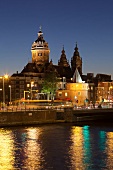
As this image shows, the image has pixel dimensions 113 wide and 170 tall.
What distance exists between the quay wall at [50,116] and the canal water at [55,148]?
16.1 feet

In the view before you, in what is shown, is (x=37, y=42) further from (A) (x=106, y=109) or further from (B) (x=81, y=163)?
(B) (x=81, y=163)

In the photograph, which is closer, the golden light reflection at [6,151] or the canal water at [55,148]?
the golden light reflection at [6,151]

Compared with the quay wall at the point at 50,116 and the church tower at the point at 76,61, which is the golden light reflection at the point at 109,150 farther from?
the church tower at the point at 76,61

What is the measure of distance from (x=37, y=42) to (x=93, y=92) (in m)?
34.5

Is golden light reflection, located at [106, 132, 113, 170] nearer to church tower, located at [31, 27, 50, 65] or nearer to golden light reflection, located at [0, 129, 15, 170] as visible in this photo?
golden light reflection, located at [0, 129, 15, 170]

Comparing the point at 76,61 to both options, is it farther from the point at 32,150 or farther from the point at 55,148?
the point at 32,150

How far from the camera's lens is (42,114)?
82125 millimetres

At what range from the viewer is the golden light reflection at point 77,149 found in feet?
145

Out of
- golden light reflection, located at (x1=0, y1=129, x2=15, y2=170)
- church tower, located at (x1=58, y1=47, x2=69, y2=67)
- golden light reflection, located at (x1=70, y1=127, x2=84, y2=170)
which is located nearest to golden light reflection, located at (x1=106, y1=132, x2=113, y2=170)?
golden light reflection, located at (x1=70, y1=127, x2=84, y2=170)

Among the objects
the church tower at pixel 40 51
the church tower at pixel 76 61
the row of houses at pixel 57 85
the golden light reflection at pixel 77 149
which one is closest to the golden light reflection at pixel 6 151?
the golden light reflection at pixel 77 149

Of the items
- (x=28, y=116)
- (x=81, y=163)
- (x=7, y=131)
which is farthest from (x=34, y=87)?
(x=81, y=163)

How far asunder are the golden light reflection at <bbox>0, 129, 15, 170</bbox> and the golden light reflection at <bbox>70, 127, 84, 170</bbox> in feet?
25.2

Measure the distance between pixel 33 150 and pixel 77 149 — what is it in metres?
6.32

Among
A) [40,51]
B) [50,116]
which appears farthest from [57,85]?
[50,116]
